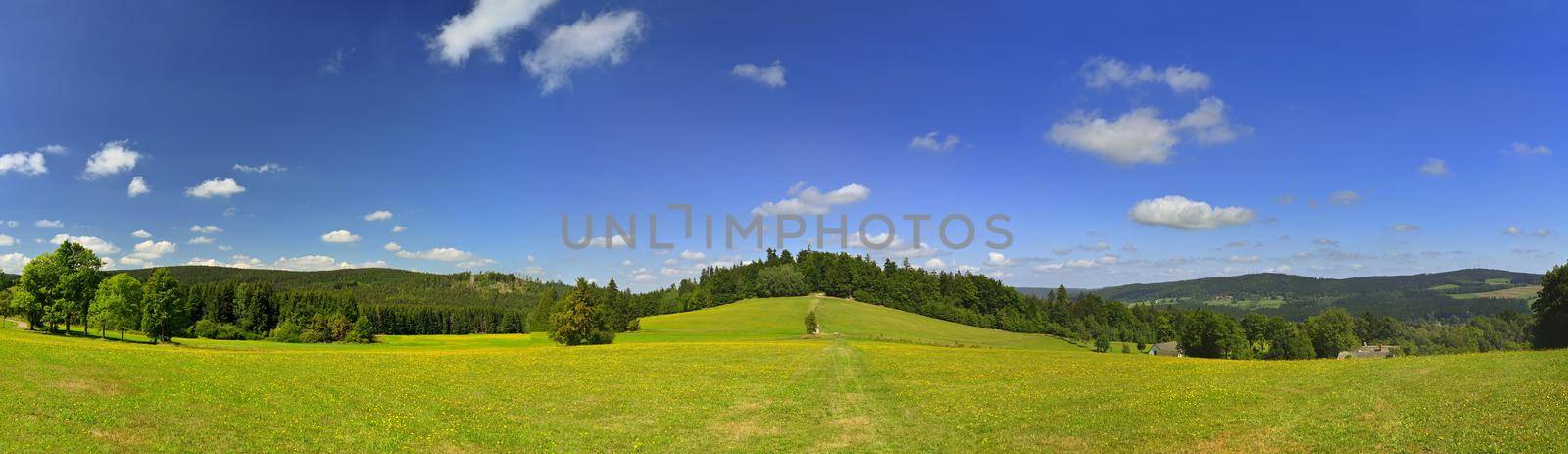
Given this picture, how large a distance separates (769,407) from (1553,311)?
8699 centimetres

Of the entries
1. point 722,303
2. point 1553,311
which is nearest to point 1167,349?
point 1553,311

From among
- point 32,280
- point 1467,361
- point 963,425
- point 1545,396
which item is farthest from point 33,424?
point 32,280

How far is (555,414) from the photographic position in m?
28.0

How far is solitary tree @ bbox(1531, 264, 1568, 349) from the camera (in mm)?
65562

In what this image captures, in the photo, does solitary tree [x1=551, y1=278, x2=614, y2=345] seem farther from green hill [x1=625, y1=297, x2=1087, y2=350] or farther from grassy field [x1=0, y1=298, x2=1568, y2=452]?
grassy field [x1=0, y1=298, x2=1568, y2=452]

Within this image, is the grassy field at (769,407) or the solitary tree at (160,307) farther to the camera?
the solitary tree at (160,307)

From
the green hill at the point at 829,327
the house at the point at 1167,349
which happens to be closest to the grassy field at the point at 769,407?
the green hill at the point at 829,327

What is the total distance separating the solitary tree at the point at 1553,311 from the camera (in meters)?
65.6

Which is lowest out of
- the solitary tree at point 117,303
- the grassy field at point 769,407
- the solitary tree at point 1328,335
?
the solitary tree at point 1328,335

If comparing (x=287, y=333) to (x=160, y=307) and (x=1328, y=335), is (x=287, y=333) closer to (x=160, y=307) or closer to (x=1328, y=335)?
(x=160, y=307)

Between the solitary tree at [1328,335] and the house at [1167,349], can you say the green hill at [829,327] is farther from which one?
the solitary tree at [1328,335]

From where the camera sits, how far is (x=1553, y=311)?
220 feet

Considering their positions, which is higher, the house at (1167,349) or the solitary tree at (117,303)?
the solitary tree at (117,303)

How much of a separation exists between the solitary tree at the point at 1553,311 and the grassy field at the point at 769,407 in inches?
1909
